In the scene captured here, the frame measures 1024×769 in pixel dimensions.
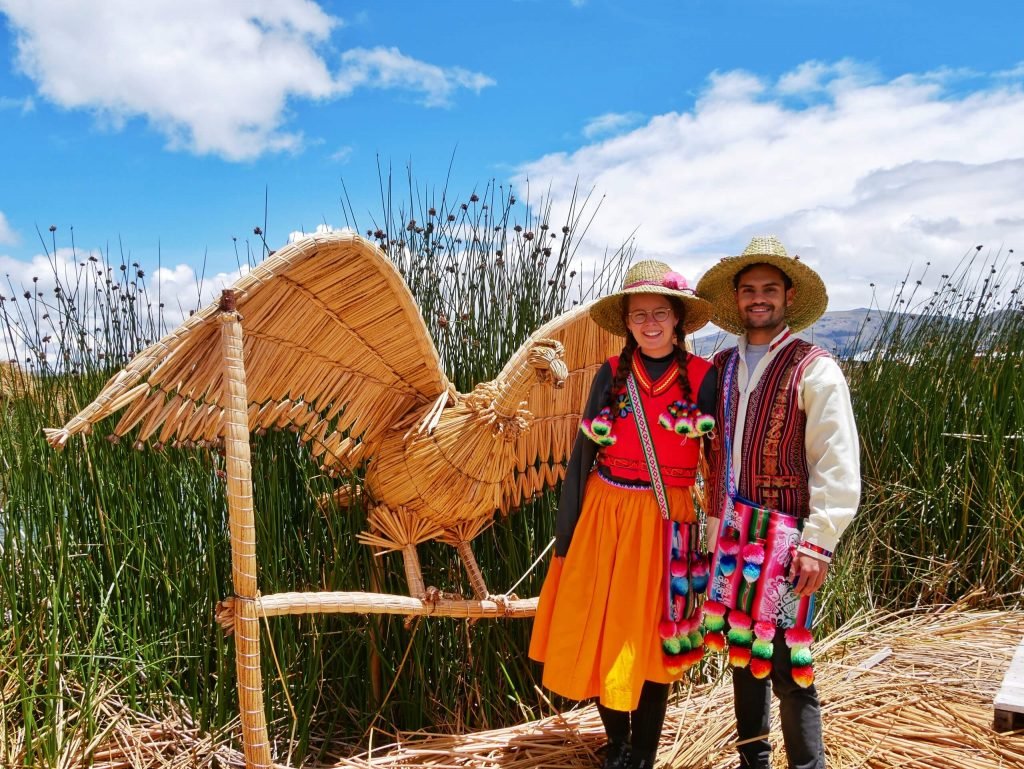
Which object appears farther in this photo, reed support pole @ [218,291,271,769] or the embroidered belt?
the embroidered belt

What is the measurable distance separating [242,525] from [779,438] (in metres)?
1.36

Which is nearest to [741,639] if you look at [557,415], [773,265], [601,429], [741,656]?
[741,656]

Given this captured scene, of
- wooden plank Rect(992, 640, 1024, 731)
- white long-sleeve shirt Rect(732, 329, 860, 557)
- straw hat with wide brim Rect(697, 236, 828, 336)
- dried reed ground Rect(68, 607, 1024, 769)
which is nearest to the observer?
white long-sleeve shirt Rect(732, 329, 860, 557)

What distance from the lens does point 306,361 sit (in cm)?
217

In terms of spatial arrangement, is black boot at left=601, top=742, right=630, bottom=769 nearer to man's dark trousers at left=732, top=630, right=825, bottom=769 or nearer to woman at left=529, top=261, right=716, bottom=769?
woman at left=529, top=261, right=716, bottom=769

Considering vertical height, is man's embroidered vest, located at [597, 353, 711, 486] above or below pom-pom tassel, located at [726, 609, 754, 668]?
above

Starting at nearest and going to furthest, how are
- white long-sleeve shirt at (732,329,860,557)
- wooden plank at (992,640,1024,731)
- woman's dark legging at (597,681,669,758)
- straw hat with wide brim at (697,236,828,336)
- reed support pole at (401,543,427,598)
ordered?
Answer: white long-sleeve shirt at (732,329,860,557) → straw hat with wide brim at (697,236,828,336) → woman's dark legging at (597,681,669,758) → reed support pole at (401,543,427,598) → wooden plank at (992,640,1024,731)

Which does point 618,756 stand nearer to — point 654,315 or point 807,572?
point 807,572

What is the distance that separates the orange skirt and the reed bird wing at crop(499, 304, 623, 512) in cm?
53

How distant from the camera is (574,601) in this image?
2168 mm

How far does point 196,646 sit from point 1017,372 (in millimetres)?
4513

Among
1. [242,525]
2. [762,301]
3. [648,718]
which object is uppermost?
[762,301]

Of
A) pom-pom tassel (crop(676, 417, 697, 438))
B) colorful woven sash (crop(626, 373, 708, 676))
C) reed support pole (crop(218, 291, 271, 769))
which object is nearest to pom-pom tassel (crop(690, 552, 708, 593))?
colorful woven sash (crop(626, 373, 708, 676))

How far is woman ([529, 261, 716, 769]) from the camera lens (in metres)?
2.11
